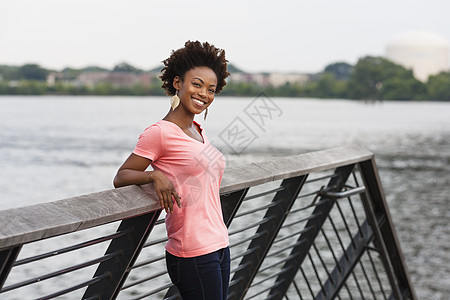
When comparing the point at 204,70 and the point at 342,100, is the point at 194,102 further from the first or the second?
the point at 342,100

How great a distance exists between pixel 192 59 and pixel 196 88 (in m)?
0.11

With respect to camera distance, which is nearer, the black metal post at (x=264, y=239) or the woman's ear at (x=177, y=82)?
the woman's ear at (x=177, y=82)

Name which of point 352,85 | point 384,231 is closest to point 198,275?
point 384,231

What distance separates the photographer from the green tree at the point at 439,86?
492 ft

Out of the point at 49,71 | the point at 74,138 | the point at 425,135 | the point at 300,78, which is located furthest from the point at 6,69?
the point at 425,135

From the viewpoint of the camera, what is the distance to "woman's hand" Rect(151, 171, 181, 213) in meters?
1.98

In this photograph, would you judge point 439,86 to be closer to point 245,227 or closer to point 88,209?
point 245,227

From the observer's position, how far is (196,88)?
2332 millimetres

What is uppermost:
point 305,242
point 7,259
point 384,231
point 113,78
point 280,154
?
point 7,259

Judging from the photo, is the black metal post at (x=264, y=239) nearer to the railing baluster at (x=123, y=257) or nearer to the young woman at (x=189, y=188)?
the young woman at (x=189, y=188)

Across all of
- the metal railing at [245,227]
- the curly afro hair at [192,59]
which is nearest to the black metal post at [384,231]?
the metal railing at [245,227]

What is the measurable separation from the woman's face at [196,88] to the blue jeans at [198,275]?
52cm

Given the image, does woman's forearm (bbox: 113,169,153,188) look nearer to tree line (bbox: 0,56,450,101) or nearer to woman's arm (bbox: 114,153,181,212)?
woman's arm (bbox: 114,153,181,212)

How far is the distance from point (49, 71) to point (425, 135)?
94.8 meters
